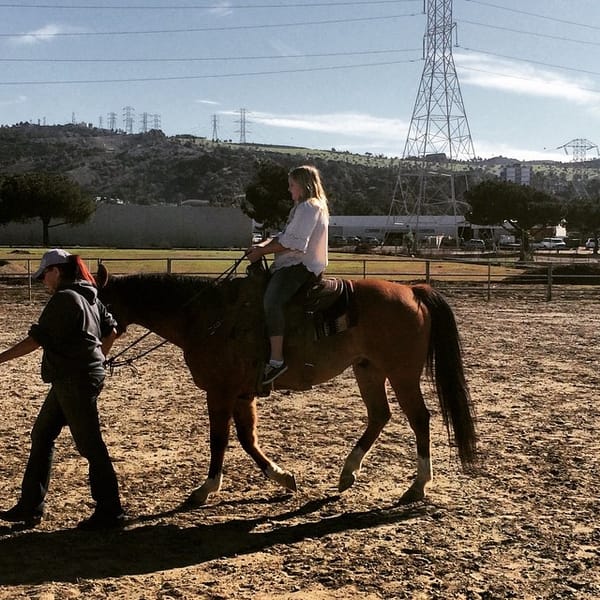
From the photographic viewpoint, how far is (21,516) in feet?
14.6

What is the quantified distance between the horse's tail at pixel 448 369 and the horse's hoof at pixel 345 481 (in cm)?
80

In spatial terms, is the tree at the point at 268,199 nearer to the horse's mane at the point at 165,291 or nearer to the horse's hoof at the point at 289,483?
the horse's mane at the point at 165,291

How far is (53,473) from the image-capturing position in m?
5.42

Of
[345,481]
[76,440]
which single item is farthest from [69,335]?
[345,481]

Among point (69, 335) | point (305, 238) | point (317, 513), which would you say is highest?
point (305, 238)

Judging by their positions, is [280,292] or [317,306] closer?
[280,292]

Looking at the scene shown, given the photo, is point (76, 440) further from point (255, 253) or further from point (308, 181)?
point (308, 181)

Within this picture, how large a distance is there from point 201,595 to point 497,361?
25.8 ft

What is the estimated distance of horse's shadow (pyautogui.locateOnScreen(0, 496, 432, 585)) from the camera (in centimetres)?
389

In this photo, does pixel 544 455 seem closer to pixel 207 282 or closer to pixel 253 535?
pixel 253 535

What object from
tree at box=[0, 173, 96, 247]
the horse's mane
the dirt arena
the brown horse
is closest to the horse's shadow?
the dirt arena

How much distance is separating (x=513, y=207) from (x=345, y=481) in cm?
5882

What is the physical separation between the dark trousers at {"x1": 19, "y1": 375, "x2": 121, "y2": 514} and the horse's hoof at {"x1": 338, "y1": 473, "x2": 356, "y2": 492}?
63.2 inches

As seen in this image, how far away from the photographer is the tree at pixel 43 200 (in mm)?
53031
